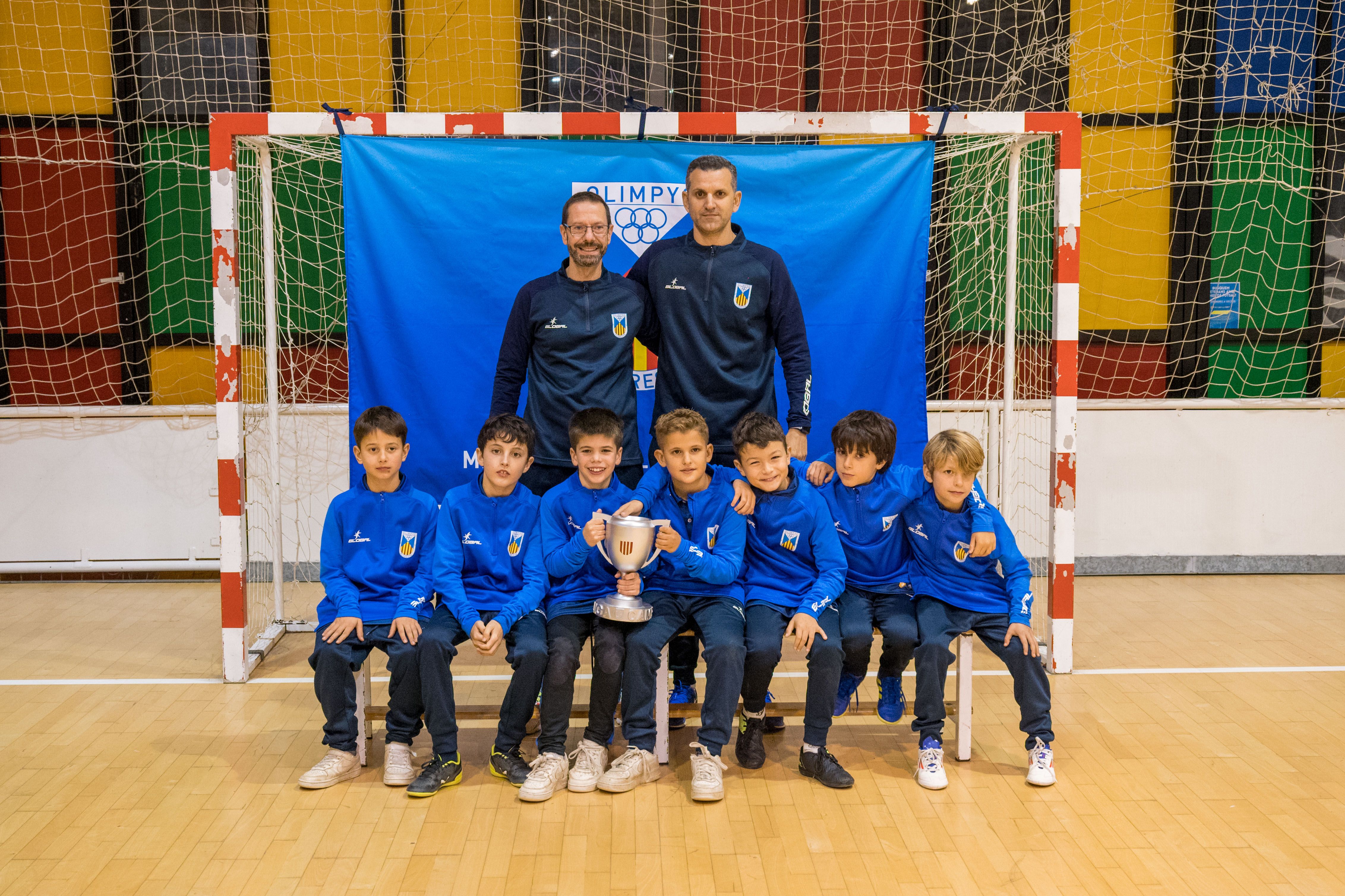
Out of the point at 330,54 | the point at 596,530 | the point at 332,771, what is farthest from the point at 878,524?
the point at 330,54

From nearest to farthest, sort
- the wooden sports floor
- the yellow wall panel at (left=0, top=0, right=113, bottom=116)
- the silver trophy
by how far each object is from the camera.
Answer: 1. the wooden sports floor
2. the silver trophy
3. the yellow wall panel at (left=0, top=0, right=113, bottom=116)

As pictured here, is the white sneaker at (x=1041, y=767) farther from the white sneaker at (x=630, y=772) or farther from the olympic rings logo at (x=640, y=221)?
the olympic rings logo at (x=640, y=221)

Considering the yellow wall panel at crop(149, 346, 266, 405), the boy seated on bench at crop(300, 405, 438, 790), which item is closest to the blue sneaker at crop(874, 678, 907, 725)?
the boy seated on bench at crop(300, 405, 438, 790)

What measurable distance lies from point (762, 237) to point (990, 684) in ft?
6.89

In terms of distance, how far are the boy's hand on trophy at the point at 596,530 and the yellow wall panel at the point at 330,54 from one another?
417cm

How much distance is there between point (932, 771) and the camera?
335cm

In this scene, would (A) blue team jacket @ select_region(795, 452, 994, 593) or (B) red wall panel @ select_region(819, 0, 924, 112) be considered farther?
(B) red wall panel @ select_region(819, 0, 924, 112)

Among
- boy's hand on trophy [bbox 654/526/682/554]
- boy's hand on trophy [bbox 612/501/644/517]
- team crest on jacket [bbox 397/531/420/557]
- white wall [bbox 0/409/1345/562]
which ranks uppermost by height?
boy's hand on trophy [bbox 612/501/644/517]

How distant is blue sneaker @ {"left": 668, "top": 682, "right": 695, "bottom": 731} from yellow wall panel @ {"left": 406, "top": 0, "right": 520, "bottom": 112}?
402 cm

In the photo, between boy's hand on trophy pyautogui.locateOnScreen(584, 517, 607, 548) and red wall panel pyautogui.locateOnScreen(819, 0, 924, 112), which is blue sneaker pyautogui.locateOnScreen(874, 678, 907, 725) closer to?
boy's hand on trophy pyautogui.locateOnScreen(584, 517, 607, 548)

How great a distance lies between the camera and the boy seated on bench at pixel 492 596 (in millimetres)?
3297

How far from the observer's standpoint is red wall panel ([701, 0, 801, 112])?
21.5 ft

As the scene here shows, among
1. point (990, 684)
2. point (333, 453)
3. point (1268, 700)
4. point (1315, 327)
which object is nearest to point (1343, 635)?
point (1268, 700)

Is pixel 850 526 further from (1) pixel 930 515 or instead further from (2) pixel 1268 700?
(2) pixel 1268 700
